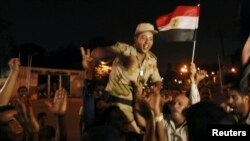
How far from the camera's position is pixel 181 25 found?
6801 millimetres

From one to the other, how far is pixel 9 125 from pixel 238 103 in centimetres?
314

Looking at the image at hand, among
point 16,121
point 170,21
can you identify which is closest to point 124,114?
point 16,121

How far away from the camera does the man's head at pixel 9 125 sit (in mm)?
4578

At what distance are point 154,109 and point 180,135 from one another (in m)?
0.96

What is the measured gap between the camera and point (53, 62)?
7894 cm

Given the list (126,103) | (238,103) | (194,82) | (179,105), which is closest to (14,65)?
(126,103)

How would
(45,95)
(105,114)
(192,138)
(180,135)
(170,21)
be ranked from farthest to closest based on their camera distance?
1. (45,95)
2. (170,21)
3. (180,135)
4. (105,114)
5. (192,138)

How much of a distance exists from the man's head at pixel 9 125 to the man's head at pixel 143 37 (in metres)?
1.90

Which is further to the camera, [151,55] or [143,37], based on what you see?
[151,55]

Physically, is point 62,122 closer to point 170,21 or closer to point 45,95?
point 170,21

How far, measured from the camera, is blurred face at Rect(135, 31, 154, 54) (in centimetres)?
583

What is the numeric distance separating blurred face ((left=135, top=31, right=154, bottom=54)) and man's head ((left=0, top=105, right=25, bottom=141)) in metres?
1.89

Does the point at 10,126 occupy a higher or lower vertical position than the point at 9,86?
lower

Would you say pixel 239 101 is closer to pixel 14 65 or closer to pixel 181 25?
pixel 181 25
